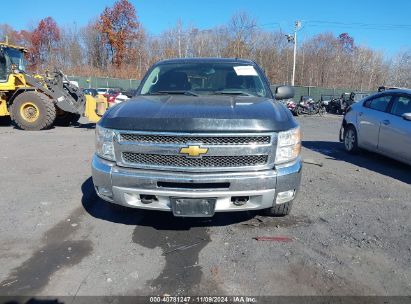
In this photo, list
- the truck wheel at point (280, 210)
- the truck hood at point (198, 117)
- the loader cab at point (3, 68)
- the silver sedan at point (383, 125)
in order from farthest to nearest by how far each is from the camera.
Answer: the loader cab at point (3, 68) → the silver sedan at point (383, 125) → the truck wheel at point (280, 210) → the truck hood at point (198, 117)

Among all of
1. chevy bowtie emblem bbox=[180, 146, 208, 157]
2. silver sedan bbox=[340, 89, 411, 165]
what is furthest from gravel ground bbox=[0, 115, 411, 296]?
silver sedan bbox=[340, 89, 411, 165]

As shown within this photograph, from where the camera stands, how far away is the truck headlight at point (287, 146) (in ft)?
11.5

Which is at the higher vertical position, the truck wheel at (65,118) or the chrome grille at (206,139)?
the chrome grille at (206,139)

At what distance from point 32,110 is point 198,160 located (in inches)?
428

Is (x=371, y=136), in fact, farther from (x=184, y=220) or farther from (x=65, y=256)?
(x=65, y=256)

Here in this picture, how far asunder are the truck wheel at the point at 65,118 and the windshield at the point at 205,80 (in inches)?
391

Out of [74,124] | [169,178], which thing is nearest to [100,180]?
[169,178]

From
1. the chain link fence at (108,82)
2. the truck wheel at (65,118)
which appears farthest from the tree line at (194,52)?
the truck wheel at (65,118)

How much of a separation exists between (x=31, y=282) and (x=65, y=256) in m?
0.46

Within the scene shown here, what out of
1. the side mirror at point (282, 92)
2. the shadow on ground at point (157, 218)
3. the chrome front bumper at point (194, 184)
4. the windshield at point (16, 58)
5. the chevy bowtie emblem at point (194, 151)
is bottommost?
the shadow on ground at point (157, 218)

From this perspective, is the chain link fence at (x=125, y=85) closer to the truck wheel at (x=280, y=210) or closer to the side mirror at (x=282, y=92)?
the side mirror at (x=282, y=92)

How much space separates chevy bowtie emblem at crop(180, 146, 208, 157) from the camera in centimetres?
338

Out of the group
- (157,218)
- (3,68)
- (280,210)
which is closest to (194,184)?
(157,218)

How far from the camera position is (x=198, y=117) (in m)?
3.39
